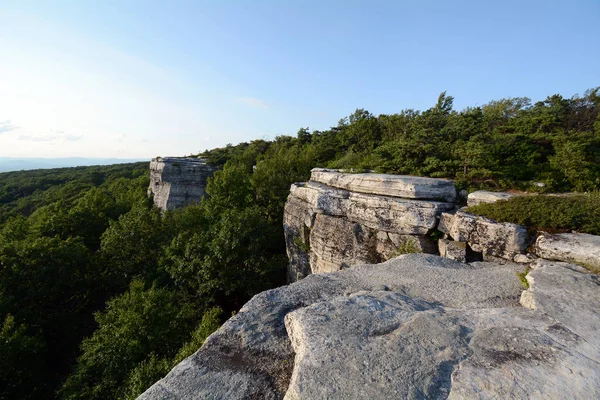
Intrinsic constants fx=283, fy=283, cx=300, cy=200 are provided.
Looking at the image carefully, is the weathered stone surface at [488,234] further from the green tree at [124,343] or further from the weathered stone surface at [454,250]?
the green tree at [124,343]

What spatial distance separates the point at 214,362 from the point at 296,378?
4.96 feet

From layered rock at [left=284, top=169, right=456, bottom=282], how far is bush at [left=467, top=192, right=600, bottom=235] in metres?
1.95

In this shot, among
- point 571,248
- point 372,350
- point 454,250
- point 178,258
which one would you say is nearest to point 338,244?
point 454,250

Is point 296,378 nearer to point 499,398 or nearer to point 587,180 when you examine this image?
point 499,398

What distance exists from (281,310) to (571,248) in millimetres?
7546

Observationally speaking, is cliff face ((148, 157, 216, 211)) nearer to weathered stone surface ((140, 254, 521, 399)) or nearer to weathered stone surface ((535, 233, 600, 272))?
weathered stone surface ((140, 254, 521, 399))

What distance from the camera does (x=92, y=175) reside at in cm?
5794

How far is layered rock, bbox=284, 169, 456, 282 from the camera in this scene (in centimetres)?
1049

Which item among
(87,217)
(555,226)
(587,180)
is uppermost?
(587,180)

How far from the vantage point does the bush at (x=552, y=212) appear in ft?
26.0

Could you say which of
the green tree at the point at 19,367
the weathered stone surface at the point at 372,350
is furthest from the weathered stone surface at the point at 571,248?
the green tree at the point at 19,367

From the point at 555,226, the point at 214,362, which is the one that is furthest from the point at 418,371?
the point at 555,226

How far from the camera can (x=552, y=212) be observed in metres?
8.20

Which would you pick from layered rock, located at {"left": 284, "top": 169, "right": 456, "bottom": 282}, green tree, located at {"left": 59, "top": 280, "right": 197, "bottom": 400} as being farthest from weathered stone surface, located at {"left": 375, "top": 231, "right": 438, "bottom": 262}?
green tree, located at {"left": 59, "top": 280, "right": 197, "bottom": 400}
